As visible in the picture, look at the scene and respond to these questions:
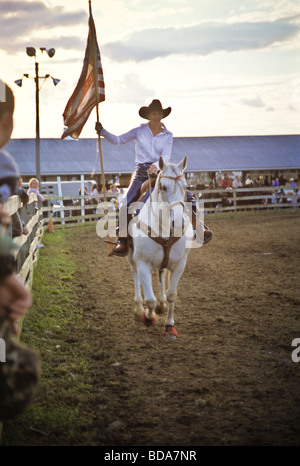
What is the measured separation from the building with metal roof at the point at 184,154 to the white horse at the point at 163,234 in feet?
102

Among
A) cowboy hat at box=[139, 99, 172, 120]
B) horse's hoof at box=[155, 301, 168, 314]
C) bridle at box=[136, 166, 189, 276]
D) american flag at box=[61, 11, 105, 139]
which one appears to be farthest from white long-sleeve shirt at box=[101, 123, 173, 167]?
horse's hoof at box=[155, 301, 168, 314]

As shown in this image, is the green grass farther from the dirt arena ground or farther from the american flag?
the american flag

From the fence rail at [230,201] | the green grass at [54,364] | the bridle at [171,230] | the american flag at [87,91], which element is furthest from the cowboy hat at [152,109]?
the fence rail at [230,201]

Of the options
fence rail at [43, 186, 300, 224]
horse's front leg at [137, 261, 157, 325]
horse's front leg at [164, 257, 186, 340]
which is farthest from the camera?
fence rail at [43, 186, 300, 224]

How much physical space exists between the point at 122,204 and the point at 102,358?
8.89ft

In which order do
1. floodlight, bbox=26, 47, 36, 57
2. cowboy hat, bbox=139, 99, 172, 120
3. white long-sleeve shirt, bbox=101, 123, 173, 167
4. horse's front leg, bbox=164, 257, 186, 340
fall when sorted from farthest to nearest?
floodlight, bbox=26, 47, 36, 57, cowboy hat, bbox=139, 99, 172, 120, white long-sleeve shirt, bbox=101, 123, 173, 167, horse's front leg, bbox=164, 257, 186, 340

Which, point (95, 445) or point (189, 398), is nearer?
point (95, 445)

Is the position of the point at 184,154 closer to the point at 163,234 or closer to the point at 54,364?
the point at 163,234

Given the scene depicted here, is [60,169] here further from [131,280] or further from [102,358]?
[102,358]

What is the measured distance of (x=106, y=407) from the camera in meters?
4.27

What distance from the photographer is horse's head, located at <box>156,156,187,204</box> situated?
5.69 m

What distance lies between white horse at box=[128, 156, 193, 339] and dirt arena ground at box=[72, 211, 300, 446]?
1.64 ft

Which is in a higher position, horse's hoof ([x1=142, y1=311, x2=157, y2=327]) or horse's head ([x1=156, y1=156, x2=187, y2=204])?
horse's head ([x1=156, y1=156, x2=187, y2=204])

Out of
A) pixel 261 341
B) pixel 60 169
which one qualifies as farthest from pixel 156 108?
pixel 60 169
